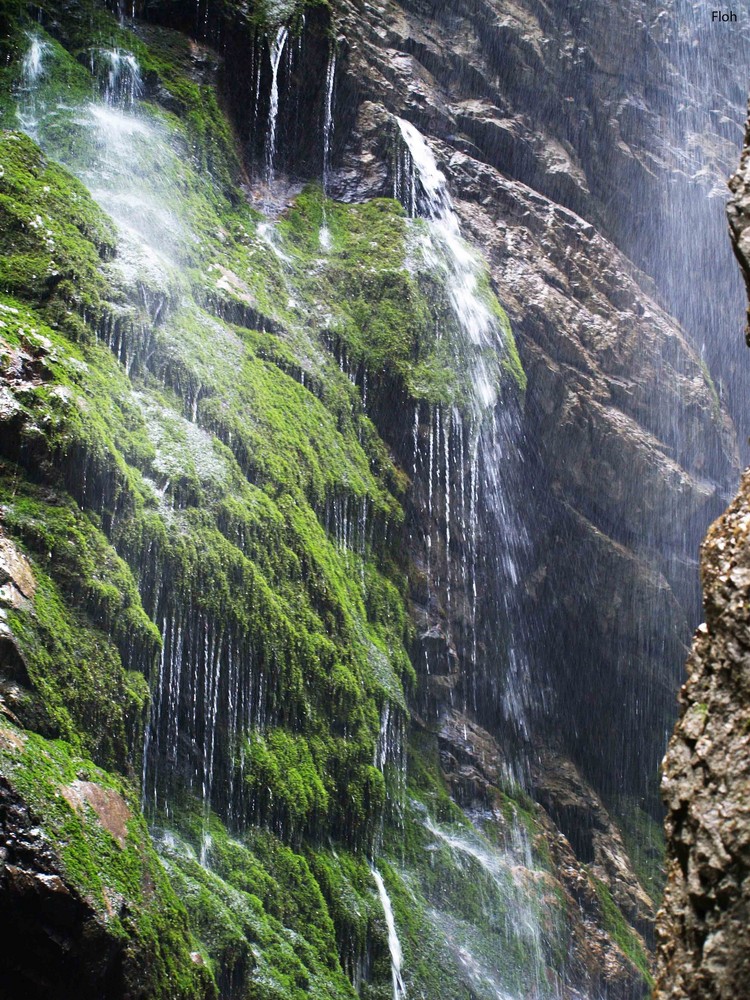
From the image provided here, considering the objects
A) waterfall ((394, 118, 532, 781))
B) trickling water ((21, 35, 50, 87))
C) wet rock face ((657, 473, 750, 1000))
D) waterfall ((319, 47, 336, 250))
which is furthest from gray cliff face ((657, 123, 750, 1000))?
waterfall ((319, 47, 336, 250))

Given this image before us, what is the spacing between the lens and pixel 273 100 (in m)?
16.2

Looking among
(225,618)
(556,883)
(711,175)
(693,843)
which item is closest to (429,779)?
(556,883)

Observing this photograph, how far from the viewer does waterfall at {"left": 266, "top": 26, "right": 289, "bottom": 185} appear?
1595 cm

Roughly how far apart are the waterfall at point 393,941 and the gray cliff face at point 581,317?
16.4 feet

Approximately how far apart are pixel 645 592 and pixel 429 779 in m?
7.23


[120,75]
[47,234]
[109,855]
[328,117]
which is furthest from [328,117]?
[109,855]

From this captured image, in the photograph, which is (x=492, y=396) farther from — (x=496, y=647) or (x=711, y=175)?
(x=711, y=175)

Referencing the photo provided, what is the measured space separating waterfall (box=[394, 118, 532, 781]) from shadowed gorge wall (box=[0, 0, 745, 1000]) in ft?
0.27

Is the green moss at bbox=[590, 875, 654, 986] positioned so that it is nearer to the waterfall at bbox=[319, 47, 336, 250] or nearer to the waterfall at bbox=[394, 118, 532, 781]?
the waterfall at bbox=[394, 118, 532, 781]

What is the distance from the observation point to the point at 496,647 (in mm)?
16062

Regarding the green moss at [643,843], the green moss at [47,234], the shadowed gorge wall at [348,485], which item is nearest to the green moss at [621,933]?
the shadowed gorge wall at [348,485]

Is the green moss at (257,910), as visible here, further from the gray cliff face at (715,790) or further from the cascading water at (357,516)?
the gray cliff face at (715,790)

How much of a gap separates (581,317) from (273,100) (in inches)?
266

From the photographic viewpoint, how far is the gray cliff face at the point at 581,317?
1759cm
